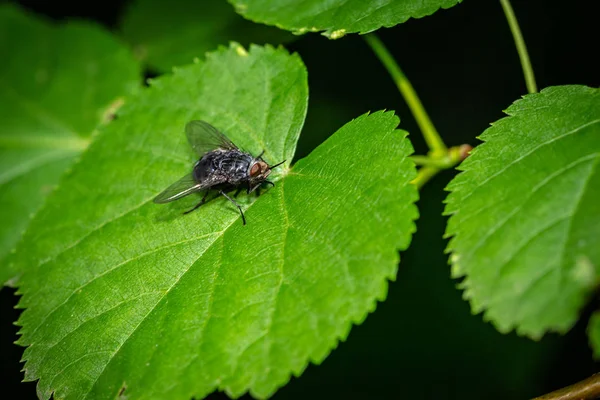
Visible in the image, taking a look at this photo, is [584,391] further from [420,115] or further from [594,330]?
[420,115]

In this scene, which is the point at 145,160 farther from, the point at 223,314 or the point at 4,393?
the point at 4,393

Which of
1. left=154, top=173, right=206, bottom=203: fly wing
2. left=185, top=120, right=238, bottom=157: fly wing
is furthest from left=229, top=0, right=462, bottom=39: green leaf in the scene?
left=154, top=173, right=206, bottom=203: fly wing

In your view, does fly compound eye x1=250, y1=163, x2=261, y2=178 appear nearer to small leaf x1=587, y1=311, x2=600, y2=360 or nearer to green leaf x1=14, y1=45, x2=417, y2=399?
green leaf x1=14, y1=45, x2=417, y2=399

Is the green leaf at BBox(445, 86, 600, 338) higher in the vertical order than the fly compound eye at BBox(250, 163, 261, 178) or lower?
lower

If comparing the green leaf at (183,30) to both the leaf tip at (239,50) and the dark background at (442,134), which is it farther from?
the leaf tip at (239,50)

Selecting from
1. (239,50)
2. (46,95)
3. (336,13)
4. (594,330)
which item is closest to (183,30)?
(46,95)
